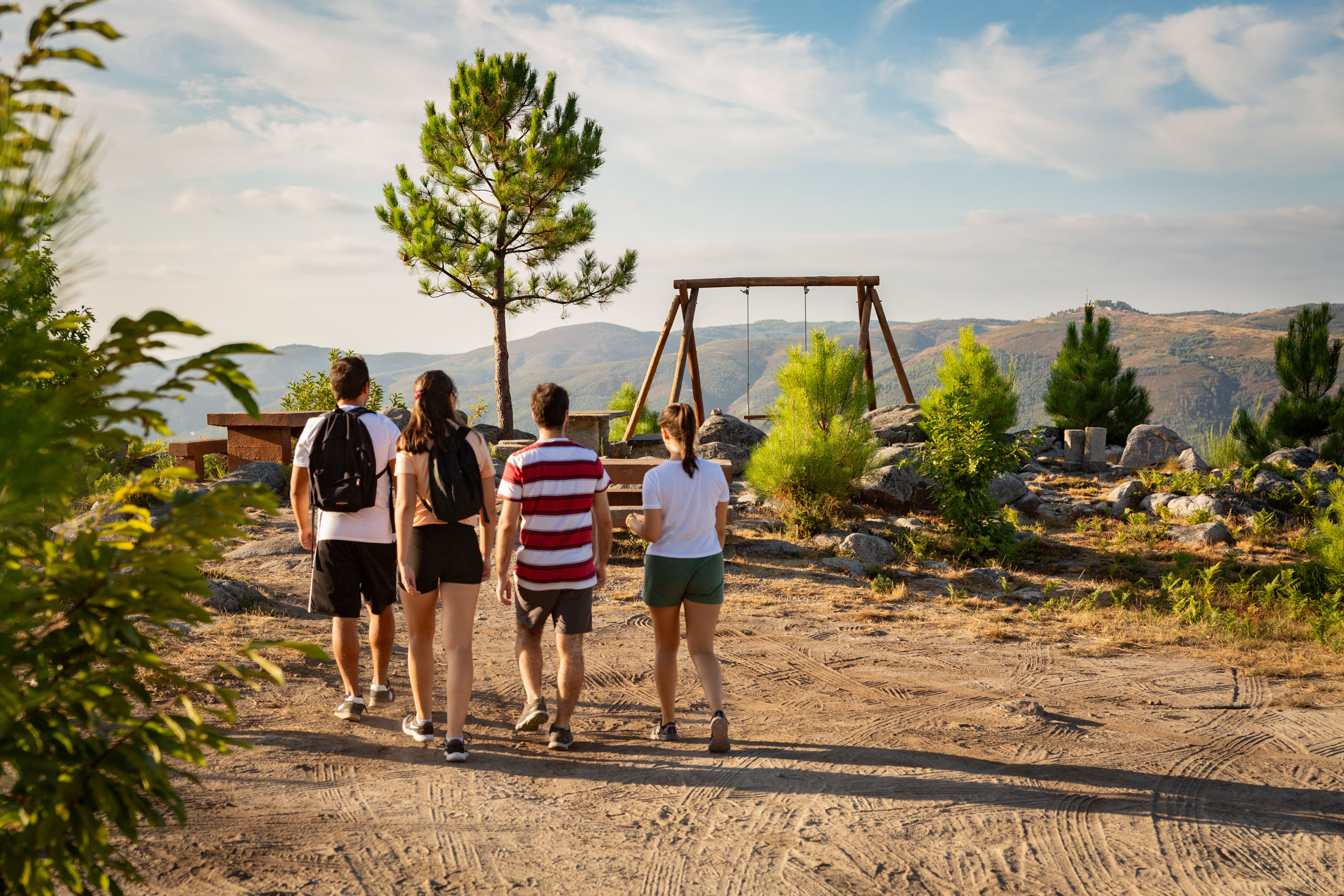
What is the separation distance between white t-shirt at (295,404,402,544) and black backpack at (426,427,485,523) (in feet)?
1.25

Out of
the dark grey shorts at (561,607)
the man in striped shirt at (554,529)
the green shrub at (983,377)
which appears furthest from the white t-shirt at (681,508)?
the green shrub at (983,377)

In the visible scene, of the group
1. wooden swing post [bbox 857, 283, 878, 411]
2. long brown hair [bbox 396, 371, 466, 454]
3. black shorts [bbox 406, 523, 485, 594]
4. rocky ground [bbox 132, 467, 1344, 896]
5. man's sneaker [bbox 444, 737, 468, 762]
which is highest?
wooden swing post [bbox 857, 283, 878, 411]

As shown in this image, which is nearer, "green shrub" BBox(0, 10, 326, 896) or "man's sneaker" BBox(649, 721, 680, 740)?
"green shrub" BBox(0, 10, 326, 896)

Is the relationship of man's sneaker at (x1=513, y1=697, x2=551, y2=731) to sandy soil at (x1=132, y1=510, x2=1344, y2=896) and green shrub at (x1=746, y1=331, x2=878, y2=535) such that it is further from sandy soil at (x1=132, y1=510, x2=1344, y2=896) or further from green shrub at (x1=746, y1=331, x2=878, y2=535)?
green shrub at (x1=746, y1=331, x2=878, y2=535)

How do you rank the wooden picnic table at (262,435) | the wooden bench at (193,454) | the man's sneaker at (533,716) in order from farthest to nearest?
the wooden bench at (193,454)
the wooden picnic table at (262,435)
the man's sneaker at (533,716)

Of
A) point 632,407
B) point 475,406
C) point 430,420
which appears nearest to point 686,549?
point 430,420

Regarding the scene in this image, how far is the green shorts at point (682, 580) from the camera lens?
4023mm

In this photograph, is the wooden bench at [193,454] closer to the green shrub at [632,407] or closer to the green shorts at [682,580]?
the green shrub at [632,407]

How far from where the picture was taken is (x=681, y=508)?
4.02 m

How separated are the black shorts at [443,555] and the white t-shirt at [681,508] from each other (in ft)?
2.62

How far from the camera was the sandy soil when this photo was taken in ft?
9.80

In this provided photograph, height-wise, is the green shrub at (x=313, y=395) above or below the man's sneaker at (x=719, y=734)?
above

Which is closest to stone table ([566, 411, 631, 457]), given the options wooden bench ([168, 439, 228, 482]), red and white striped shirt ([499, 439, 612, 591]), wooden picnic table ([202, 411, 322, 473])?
wooden picnic table ([202, 411, 322, 473])

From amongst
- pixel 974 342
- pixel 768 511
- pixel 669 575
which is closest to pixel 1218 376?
pixel 974 342
